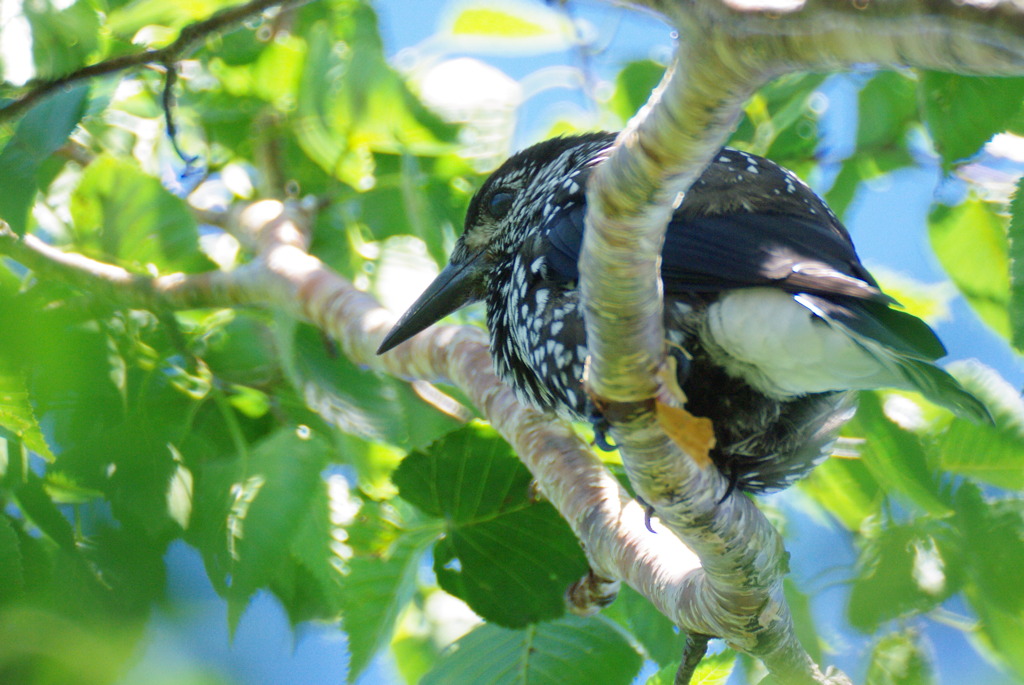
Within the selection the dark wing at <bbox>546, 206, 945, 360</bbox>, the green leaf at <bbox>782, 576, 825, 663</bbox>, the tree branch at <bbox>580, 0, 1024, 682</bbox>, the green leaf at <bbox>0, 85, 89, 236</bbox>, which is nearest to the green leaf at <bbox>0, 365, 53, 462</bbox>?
the green leaf at <bbox>0, 85, 89, 236</bbox>

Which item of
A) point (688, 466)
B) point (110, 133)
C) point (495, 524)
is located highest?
point (688, 466)

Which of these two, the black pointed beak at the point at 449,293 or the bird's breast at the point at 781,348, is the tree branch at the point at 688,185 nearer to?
the bird's breast at the point at 781,348

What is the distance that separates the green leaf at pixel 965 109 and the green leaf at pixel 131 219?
1892 mm

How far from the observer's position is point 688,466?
45.5 inches

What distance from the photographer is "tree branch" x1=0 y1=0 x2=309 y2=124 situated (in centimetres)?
173

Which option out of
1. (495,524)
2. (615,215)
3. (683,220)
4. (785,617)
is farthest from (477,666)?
(615,215)

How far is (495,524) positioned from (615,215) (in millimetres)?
1191

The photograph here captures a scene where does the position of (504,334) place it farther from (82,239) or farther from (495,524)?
(82,239)

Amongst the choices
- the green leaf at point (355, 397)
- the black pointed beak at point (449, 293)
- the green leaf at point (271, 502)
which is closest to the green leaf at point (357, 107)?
the black pointed beak at point (449, 293)

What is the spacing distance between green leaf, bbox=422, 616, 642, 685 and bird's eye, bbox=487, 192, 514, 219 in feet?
3.51

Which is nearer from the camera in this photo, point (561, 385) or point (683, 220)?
point (683, 220)

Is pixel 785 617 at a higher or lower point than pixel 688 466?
lower

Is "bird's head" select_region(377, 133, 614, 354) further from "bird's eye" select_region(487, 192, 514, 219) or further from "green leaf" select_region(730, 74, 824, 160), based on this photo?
"green leaf" select_region(730, 74, 824, 160)

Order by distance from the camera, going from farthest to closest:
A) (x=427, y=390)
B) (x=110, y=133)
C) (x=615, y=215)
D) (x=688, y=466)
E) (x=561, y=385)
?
(x=110, y=133) → (x=427, y=390) → (x=561, y=385) → (x=688, y=466) → (x=615, y=215)
